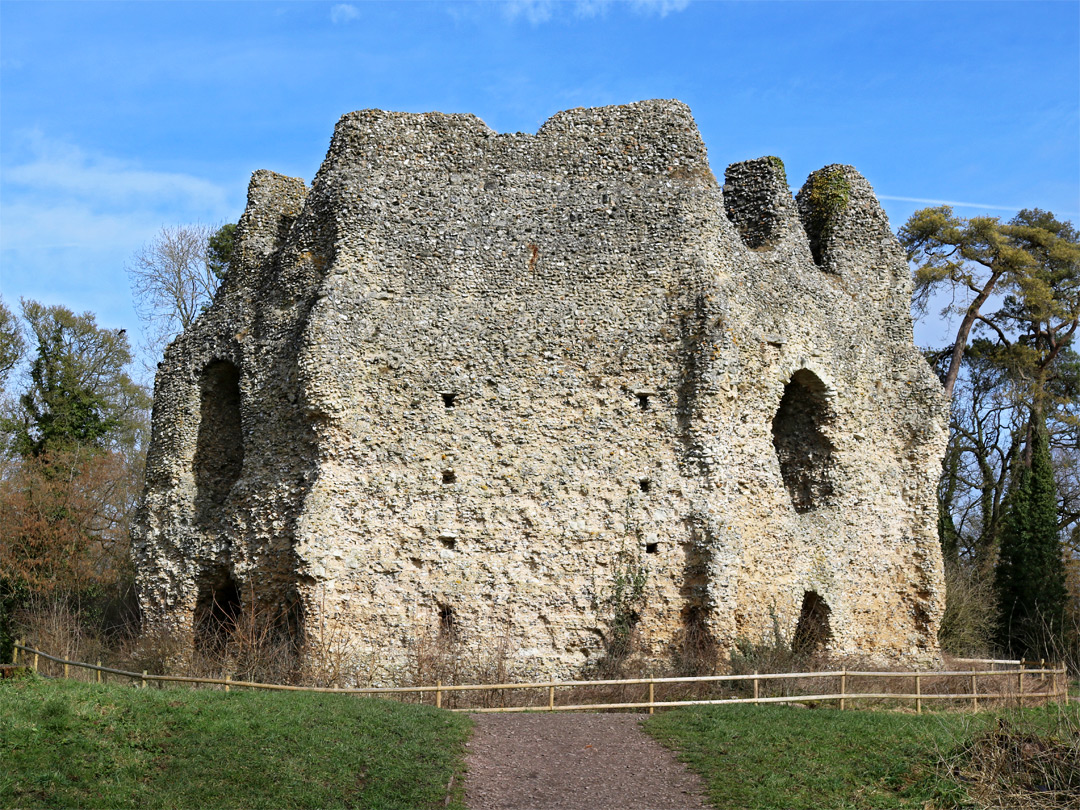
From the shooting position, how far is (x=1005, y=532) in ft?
97.9

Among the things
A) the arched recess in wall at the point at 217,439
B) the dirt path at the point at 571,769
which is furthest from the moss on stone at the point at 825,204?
the arched recess in wall at the point at 217,439

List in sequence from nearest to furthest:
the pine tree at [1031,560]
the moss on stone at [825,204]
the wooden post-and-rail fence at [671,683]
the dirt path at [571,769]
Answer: the dirt path at [571,769] < the wooden post-and-rail fence at [671,683] < the moss on stone at [825,204] < the pine tree at [1031,560]

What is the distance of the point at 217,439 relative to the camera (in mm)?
19812

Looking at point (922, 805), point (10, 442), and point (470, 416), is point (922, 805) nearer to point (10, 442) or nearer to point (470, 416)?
point (470, 416)

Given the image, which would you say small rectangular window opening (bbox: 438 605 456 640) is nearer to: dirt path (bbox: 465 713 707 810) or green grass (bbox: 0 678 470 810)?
dirt path (bbox: 465 713 707 810)

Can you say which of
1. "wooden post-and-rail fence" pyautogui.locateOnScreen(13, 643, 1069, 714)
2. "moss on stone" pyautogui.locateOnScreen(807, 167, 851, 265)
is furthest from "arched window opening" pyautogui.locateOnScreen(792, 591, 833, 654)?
"moss on stone" pyautogui.locateOnScreen(807, 167, 851, 265)

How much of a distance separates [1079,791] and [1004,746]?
0.95 metres

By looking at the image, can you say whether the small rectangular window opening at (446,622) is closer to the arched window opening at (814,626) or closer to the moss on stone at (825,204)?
the arched window opening at (814,626)

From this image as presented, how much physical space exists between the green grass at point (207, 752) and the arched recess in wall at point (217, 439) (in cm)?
699

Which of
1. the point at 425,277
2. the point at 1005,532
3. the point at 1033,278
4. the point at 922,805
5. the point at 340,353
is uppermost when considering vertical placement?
the point at 1033,278

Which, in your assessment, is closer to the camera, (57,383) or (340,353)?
(340,353)

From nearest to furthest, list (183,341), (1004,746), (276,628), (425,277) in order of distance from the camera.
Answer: (1004,746)
(276,628)
(425,277)
(183,341)

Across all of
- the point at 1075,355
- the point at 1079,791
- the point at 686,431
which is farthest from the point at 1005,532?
the point at 1079,791

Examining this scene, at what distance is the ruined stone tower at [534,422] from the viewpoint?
56.6 feet
